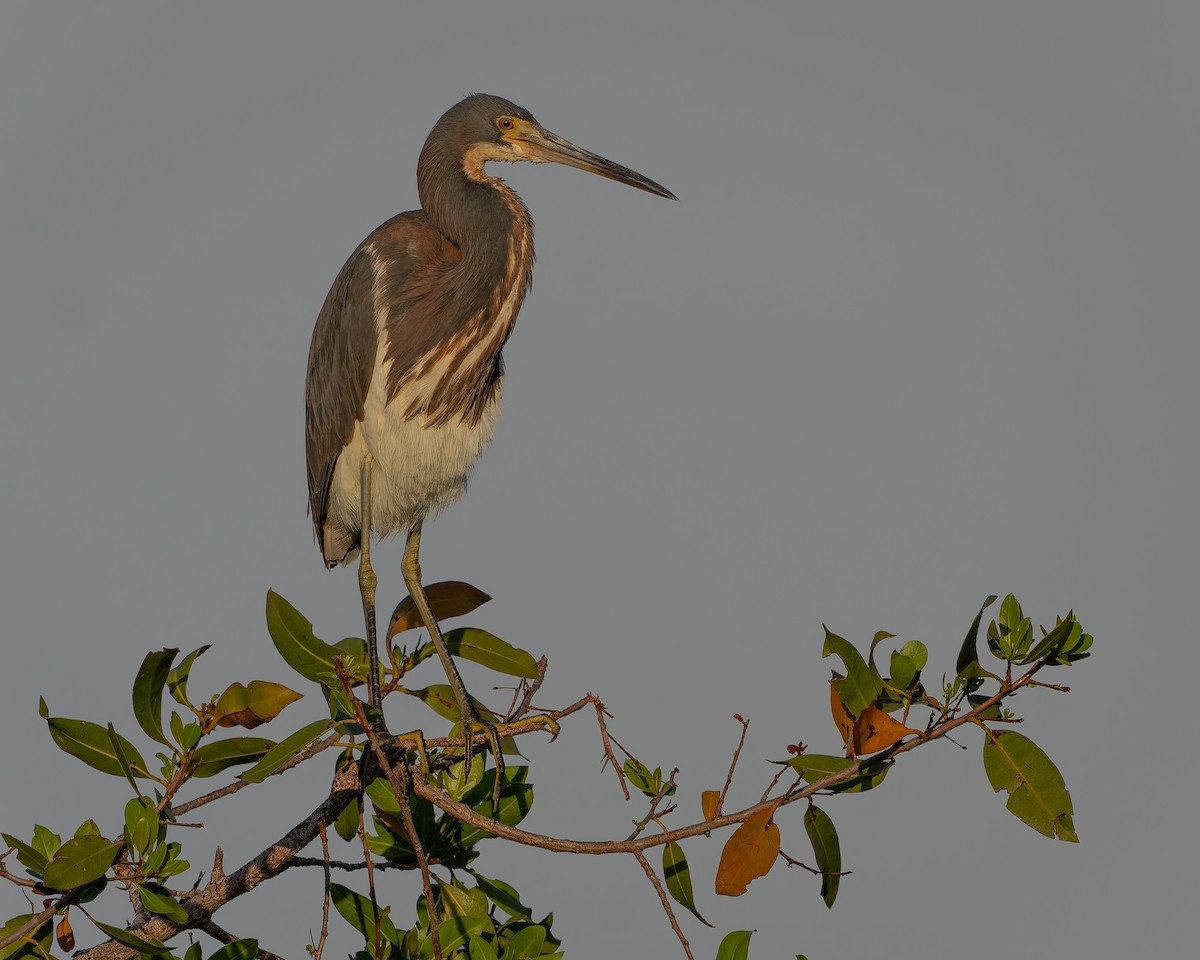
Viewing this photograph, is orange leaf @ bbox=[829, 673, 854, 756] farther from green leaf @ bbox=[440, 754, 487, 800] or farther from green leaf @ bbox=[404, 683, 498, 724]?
green leaf @ bbox=[404, 683, 498, 724]

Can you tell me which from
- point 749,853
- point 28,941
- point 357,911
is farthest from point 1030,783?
point 28,941

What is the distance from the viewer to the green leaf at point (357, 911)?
3010mm

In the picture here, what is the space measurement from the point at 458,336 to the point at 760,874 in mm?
2425

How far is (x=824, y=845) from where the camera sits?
2707mm

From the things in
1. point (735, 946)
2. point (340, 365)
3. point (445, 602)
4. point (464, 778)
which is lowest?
point (735, 946)

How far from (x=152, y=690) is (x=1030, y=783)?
71.7 inches

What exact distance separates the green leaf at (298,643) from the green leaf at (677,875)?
90cm

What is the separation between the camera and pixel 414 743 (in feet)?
10.8

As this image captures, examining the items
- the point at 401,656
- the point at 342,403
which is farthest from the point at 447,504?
the point at 401,656

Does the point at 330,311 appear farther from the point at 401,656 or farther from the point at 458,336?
the point at 401,656

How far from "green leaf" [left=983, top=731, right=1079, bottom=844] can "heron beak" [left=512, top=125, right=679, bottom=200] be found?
2897 millimetres

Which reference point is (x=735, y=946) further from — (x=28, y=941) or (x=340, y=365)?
(x=340, y=365)

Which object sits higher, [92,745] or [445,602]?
[445,602]

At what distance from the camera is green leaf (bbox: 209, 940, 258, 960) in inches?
112
